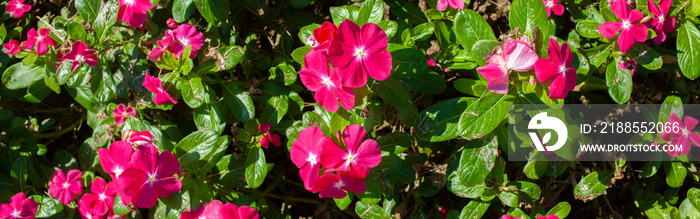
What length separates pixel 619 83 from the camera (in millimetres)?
1630

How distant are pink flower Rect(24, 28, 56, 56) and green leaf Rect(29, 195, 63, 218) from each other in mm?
655

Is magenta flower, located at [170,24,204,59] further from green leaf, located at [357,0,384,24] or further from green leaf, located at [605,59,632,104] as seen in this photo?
green leaf, located at [605,59,632,104]

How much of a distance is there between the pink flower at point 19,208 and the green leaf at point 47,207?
5 centimetres

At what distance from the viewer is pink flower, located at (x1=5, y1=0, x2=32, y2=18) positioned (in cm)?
214

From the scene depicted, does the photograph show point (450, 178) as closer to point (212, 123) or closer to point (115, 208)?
point (212, 123)

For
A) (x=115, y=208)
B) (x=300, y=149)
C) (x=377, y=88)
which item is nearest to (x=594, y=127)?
(x=377, y=88)

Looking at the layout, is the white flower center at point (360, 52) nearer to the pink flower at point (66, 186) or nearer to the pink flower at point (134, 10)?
the pink flower at point (134, 10)

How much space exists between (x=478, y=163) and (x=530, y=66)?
47 cm

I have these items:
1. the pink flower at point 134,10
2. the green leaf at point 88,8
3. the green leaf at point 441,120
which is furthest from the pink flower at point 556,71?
the green leaf at point 88,8

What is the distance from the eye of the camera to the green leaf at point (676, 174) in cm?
180

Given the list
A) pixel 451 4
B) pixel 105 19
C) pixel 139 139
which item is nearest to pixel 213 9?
pixel 105 19

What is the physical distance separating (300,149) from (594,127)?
1.40 metres

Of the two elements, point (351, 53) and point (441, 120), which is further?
point (441, 120)

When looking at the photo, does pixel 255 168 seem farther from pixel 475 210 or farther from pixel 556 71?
pixel 556 71
